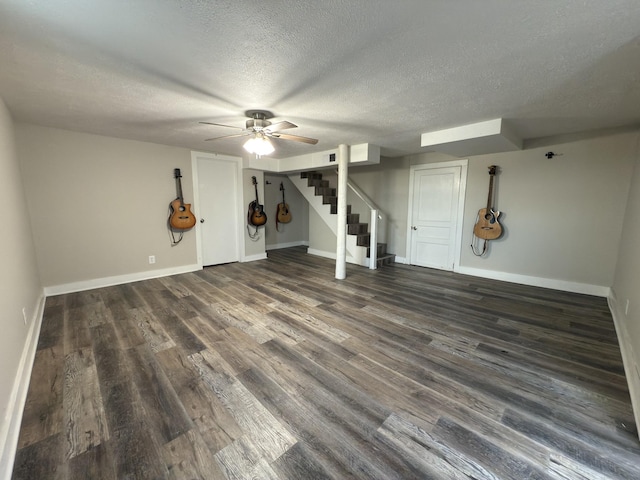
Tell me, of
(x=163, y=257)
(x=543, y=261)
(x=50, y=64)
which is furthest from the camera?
(x=163, y=257)

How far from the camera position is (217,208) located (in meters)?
5.41

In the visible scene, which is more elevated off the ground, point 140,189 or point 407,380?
point 140,189

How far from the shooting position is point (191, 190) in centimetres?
493

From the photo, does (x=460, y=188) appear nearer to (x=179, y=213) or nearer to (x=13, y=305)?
(x=179, y=213)

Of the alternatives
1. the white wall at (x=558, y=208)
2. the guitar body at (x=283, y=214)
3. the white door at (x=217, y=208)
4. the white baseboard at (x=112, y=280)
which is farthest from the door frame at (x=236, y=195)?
the white wall at (x=558, y=208)

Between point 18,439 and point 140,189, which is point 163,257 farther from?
point 18,439

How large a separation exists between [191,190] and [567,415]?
5.55 meters

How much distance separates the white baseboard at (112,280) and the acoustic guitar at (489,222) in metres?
5.29

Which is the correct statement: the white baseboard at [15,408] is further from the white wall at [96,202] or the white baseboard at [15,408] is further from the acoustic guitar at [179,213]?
the acoustic guitar at [179,213]

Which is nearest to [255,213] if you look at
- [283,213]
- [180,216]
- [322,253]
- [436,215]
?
[283,213]

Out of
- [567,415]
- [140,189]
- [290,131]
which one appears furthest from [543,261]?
[140,189]

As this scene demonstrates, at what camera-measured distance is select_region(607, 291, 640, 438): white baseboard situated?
1.73m

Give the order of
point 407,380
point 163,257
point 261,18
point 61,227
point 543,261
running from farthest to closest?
point 163,257, point 543,261, point 61,227, point 407,380, point 261,18

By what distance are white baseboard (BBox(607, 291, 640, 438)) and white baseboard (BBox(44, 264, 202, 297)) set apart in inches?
222
